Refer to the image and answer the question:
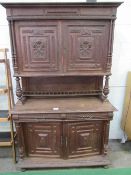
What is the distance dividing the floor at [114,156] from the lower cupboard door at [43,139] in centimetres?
34

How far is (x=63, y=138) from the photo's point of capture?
2.08 meters

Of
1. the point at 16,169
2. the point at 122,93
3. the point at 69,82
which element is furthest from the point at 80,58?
the point at 16,169

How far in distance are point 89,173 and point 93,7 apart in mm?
1925

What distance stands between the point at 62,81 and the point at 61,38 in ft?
2.01

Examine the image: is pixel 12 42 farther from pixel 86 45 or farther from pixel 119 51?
pixel 119 51

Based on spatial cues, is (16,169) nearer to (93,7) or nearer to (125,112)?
(125,112)

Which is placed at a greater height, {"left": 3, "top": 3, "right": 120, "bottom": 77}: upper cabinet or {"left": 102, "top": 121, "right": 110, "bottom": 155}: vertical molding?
{"left": 3, "top": 3, "right": 120, "bottom": 77}: upper cabinet

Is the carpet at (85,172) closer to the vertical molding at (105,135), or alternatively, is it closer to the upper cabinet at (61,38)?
the vertical molding at (105,135)

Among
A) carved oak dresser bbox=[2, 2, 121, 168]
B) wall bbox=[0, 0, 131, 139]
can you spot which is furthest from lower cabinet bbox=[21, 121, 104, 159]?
wall bbox=[0, 0, 131, 139]

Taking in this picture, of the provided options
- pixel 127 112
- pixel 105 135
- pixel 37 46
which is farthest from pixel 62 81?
pixel 127 112

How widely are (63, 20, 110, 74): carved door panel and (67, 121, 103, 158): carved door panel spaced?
653mm

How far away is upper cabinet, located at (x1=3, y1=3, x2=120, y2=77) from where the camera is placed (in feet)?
5.88

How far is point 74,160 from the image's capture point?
7.21ft

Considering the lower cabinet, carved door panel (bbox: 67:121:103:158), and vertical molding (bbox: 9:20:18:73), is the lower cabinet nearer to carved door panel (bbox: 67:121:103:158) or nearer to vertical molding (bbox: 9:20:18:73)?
carved door panel (bbox: 67:121:103:158)
